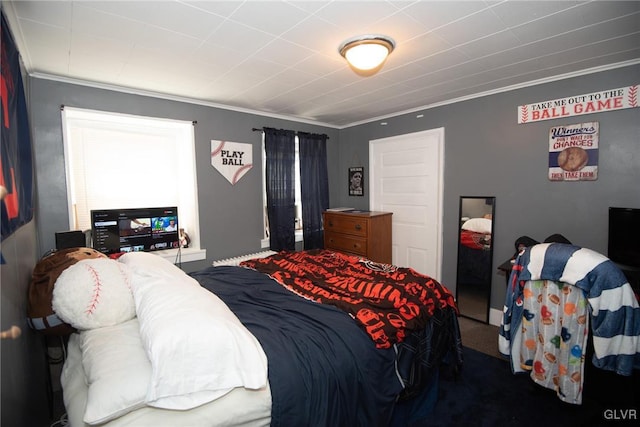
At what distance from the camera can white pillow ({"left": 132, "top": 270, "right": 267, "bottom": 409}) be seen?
3.57 ft

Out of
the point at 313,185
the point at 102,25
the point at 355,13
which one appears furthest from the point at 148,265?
the point at 313,185

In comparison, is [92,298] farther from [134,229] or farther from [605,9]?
[605,9]

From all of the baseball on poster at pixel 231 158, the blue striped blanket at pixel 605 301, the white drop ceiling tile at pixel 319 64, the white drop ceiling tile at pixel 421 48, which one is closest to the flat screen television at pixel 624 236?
the blue striped blanket at pixel 605 301

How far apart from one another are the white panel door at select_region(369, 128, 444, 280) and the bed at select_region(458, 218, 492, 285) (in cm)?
28

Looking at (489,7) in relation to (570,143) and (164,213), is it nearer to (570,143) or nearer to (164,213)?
(570,143)

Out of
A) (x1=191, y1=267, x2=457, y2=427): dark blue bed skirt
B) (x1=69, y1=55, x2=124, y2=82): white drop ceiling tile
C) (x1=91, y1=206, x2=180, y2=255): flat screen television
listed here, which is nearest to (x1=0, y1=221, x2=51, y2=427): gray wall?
(x1=91, y1=206, x2=180, y2=255): flat screen television

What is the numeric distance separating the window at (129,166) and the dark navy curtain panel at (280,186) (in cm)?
92

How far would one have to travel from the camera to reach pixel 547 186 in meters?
2.84

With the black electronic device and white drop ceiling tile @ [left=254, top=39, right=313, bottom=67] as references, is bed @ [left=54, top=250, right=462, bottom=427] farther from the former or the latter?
white drop ceiling tile @ [left=254, top=39, right=313, bottom=67]

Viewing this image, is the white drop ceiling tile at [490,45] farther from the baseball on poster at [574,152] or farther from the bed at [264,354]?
the bed at [264,354]

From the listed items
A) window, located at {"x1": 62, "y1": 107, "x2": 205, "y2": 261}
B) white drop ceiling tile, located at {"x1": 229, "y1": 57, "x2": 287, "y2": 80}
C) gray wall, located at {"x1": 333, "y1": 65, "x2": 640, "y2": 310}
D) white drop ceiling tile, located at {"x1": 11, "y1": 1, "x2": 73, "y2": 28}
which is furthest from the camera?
window, located at {"x1": 62, "y1": 107, "x2": 205, "y2": 261}

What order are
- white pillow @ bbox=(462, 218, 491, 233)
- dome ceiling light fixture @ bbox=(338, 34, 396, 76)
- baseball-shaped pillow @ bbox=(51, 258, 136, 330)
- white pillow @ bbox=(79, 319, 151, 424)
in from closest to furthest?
white pillow @ bbox=(79, 319, 151, 424)
baseball-shaped pillow @ bbox=(51, 258, 136, 330)
dome ceiling light fixture @ bbox=(338, 34, 396, 76)
white pillow @ bbox=(462, 218, 491, 233)

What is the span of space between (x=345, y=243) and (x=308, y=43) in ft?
8.49

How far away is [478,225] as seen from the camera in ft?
10.8
